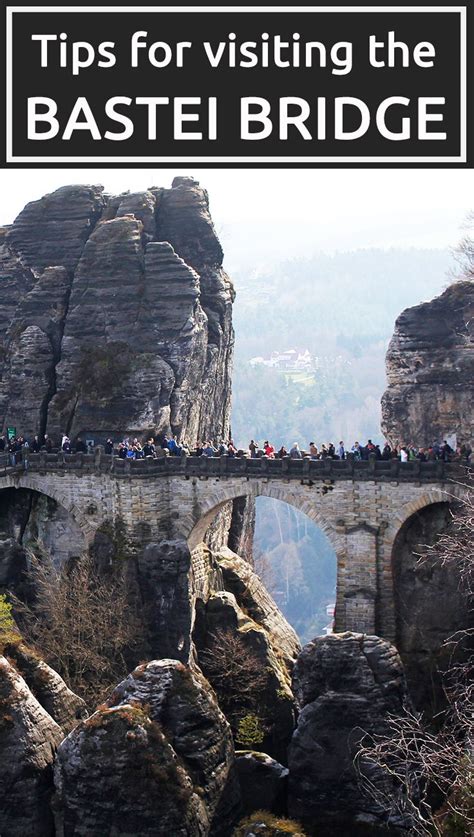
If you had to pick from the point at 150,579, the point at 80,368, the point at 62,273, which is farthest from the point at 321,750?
the point at 62,273

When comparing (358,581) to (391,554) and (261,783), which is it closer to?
(391,554)

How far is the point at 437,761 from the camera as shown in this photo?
2689 centimetres

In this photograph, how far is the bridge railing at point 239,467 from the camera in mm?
47531

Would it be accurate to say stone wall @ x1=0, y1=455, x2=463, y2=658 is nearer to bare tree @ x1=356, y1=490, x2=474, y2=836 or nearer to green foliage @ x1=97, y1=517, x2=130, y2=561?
green foliage @ x1=97, y1=517, x2=130, y2=561

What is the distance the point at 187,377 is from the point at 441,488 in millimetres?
16500

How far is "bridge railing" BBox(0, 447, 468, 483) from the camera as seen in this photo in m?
47.5

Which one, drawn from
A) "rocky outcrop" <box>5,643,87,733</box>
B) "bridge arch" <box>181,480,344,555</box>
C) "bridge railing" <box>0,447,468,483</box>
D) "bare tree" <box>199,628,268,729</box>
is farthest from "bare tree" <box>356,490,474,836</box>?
"rocky outcrop" <box>5,643,87,733</box>

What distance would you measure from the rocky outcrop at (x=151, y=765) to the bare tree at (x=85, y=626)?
12.4 m

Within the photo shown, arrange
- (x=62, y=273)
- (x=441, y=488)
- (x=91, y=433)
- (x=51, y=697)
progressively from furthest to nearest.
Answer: (x=62, y=273)
(x=91, y=433)
(x=441, y=488)
(x=51, y=697)

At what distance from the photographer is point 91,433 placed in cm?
5766

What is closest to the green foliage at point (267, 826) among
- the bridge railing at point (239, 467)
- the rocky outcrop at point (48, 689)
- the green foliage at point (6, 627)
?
the rocky outcrop at point (48, 689)

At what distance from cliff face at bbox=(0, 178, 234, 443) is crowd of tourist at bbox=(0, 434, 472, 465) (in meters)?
1.59

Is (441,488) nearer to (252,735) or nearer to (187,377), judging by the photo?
(252,735)

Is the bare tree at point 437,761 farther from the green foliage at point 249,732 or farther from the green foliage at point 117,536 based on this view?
the green foliage at point 117,536
